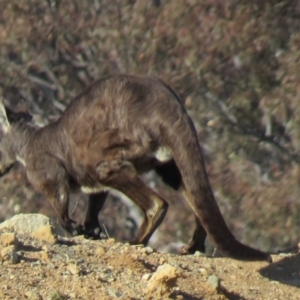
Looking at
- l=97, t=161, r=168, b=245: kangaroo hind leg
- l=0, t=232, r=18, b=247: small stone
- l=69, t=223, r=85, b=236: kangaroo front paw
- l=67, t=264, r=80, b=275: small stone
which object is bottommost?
l=69, t=223, r=85, b=236: kangaroo front paw

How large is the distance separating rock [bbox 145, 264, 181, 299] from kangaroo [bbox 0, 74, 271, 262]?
1.61 m

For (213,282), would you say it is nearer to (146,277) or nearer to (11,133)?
(146,277)

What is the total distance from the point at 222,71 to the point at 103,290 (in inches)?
247

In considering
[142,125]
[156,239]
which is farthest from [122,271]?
[156,239]

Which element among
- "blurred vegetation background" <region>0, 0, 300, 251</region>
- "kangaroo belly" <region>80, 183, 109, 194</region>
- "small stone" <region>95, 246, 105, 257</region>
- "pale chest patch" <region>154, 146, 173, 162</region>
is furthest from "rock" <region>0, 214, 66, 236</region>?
"blurred vegetation background" <region>0, 0, 300, 251</region>

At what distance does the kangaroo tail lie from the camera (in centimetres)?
947

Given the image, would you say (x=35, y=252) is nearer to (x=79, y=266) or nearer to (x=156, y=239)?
(x=79, y=266)

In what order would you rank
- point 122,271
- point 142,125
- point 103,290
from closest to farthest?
point 103,290
point 122,271
point 142,125

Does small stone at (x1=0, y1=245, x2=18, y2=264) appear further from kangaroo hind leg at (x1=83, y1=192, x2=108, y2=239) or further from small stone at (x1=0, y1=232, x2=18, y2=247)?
kangaroo hind leg at (x1=83, y1=192, x2=108, y2=239)

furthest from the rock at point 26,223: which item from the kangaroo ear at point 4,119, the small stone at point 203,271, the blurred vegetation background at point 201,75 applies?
the blurred vegetation background at point 201,75

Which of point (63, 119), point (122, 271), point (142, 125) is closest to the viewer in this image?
point (122, 271)

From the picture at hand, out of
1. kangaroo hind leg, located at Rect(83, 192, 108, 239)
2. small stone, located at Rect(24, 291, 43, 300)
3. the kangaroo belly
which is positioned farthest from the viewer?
kangaroo hind leg, located at Rect(83, 192, 108, 239)

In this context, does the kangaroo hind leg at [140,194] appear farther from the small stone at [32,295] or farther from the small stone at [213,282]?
the small stone at [32,295]

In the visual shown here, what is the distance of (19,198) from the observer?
13.2 metres
